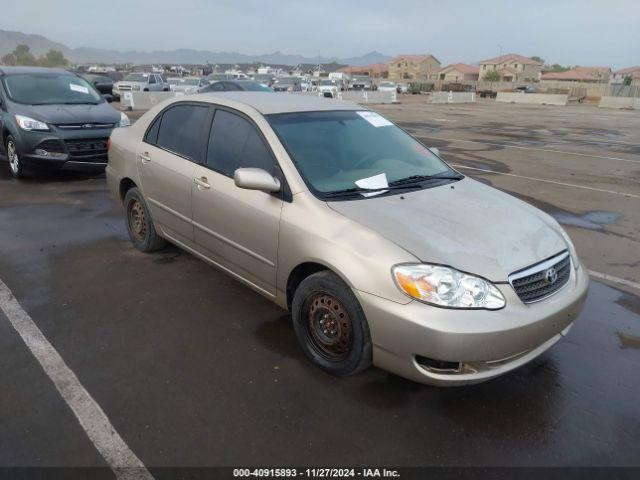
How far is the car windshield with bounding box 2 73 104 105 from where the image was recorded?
8.23m

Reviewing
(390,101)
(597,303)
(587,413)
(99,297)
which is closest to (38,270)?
(99,297)

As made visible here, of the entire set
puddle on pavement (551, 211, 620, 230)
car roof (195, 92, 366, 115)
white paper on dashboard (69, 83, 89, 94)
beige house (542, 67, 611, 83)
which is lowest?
puddle on pavement (551, 211, 620, 230)

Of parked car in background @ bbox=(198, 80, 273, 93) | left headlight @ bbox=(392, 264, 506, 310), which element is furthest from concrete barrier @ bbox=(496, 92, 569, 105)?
left headlight @ bbox=(392, 264, 506, 310)

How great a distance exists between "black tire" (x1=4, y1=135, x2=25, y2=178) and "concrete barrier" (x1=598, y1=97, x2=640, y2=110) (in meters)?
41.1

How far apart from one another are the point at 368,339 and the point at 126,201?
335 centimetres

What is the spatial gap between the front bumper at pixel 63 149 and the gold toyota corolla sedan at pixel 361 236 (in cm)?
395

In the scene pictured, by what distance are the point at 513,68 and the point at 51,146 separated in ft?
432

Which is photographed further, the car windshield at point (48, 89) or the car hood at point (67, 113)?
the car windshield at point (48, 89)

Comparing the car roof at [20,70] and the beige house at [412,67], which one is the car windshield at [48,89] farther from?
the beige house at [412,67]

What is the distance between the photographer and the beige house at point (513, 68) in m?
115

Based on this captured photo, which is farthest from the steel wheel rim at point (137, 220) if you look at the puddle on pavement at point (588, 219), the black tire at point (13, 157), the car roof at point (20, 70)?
the car roof at point (20, 70)

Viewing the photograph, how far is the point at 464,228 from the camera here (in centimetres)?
301

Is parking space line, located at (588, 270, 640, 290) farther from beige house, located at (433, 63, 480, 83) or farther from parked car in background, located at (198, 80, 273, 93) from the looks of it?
beige house, located at (433, 63, 480, 83)

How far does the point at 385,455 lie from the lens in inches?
97.5
